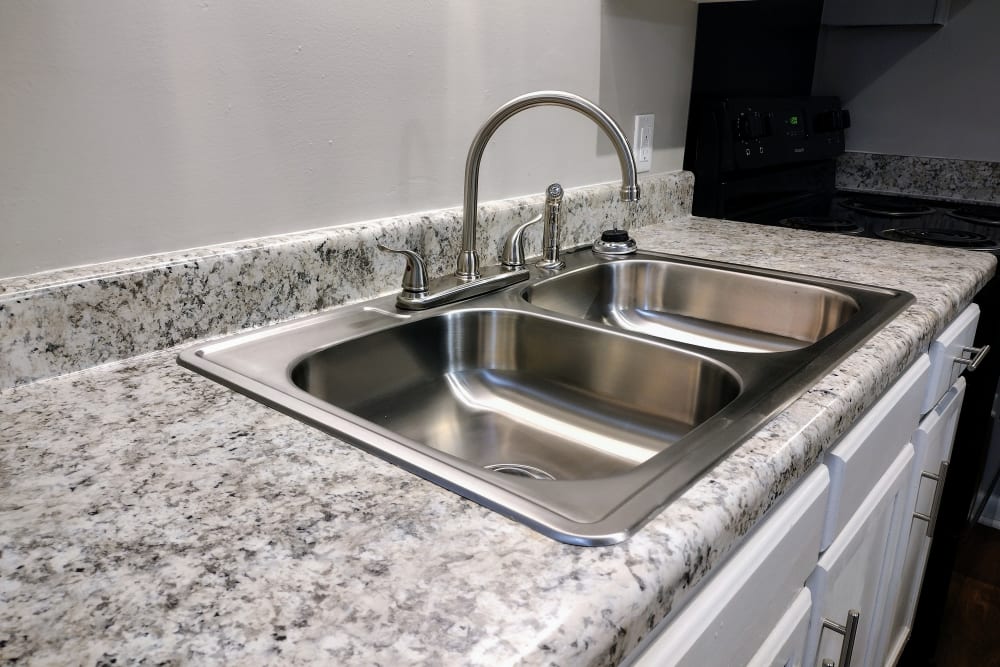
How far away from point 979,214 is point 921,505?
4.13ft

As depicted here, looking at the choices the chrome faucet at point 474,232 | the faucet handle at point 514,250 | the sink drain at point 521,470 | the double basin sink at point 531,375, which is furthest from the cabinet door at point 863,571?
the faucet handle at point 514,250

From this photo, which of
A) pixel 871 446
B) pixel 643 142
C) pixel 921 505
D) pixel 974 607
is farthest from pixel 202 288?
pixel 974 607

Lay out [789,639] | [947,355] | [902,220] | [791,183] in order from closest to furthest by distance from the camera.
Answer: [789,639]
[947,355]
[902,220]
[791,183]

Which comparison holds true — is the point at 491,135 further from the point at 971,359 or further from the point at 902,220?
the point at 902,220

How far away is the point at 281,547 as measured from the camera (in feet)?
1.64

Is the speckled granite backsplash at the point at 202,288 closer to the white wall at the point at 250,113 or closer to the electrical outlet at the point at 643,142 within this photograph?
the white wall at the point at 250,113

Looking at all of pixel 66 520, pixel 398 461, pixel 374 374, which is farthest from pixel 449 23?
pixel 66 520

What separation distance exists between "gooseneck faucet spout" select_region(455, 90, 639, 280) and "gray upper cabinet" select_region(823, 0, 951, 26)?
1.91 meters

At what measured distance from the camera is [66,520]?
20.7 inches

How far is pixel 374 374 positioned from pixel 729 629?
522mm

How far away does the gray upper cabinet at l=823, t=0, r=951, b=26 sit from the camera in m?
2.38

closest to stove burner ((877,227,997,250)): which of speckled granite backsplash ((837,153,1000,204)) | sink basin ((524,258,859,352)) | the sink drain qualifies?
sink basin ((524,258,859,352))

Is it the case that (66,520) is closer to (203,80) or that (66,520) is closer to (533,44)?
(203,80)

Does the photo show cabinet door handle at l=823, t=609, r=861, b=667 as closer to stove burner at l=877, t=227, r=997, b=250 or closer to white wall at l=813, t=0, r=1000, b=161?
stove burner at l=877, t=227, r=997, b=250
